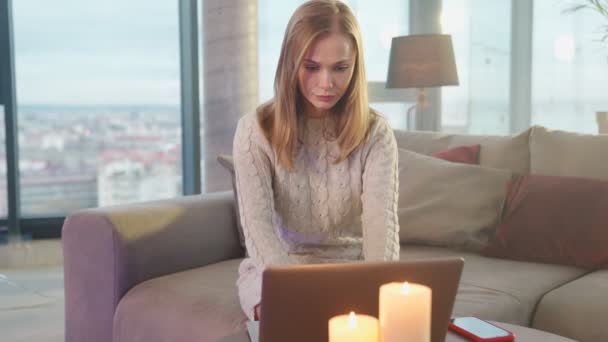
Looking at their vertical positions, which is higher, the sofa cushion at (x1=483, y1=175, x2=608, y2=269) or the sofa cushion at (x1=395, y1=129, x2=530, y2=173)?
the sofa cushion at (x1=395, y1=129, x2=530, y2=173)

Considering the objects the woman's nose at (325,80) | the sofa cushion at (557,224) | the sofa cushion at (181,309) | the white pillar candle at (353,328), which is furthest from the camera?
the sofa cushion at (557,224)

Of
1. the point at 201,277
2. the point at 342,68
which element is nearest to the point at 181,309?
the point at 201,277

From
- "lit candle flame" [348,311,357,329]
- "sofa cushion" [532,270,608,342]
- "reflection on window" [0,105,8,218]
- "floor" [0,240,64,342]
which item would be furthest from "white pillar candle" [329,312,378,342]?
"reflection on window" [0,105,8,218]

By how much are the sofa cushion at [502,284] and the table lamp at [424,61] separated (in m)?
1.20

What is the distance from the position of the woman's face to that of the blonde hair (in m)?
0.02

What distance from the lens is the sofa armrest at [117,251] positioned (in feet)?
6.16

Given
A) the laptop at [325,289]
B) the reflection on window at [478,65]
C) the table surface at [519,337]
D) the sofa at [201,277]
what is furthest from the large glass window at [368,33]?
the laptop at [325,289]

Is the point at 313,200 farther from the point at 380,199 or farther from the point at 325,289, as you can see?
the point at 325,289

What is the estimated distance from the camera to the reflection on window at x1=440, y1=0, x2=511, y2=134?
493cm

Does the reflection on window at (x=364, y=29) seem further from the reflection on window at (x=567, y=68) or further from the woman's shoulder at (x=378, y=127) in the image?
the woman's shoulder at (x=378, y=127)

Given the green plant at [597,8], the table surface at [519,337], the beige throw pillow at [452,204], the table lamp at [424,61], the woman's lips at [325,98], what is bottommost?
the table surface at [519,337]

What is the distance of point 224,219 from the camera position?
7.09 feet

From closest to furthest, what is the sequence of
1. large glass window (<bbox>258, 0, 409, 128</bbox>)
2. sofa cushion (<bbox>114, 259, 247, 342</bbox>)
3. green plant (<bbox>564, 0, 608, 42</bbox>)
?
1. sofa cushion (<bbox>114, 259, 247, 342</bbox>)
2. green plant (<bbox>564, 0, 608, 42</bbox>)
3. large glass window (<bbox>258, 0, 409, 128</bbox>)

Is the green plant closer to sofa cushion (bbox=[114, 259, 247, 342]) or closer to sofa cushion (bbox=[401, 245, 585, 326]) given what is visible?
sofa cushion (bbox=[401, 245, 585, 326])
